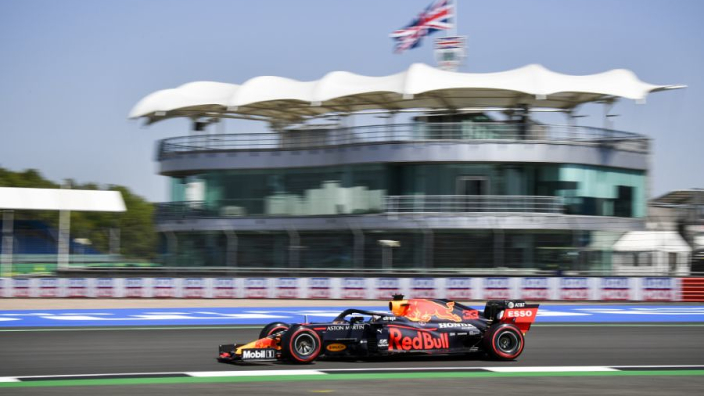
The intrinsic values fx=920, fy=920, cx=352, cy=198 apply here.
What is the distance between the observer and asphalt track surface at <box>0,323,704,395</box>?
1116cm

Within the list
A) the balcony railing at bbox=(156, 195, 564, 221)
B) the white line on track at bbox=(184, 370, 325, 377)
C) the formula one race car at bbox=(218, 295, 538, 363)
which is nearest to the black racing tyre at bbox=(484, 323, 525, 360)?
the formula one race car at bbox=(218, 295, 538, 363)

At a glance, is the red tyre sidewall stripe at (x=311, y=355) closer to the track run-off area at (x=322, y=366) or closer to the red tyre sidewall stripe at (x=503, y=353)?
the track run-off area at (x=322, y=366)

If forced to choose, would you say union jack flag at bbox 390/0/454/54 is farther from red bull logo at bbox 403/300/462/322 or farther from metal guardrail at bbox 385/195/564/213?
red bull logo at bbox 403/300/462/322

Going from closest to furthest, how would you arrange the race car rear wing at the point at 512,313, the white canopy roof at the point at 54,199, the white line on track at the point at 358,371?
the white line on track at the point at 358,371 < the race car rear wing at the point at 512,313 < the white canopy roof at the point at 54,199

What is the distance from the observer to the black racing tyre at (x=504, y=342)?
45.2 feet

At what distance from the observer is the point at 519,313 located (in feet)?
46.7

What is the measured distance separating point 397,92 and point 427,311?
23366mm

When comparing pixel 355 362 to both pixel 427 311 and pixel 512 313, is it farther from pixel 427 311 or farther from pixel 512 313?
pixel 512 313

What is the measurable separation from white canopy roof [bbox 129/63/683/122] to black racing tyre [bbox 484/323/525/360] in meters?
23.0

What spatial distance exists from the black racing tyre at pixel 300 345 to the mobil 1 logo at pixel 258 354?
7.3 inches

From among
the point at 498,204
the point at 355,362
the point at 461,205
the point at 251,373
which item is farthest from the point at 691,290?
the point at 251,373

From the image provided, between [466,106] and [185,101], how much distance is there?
12.8 metres

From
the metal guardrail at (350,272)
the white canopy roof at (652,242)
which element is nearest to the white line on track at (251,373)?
the metal guardrail at (350,272)

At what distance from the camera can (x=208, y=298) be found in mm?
29672
